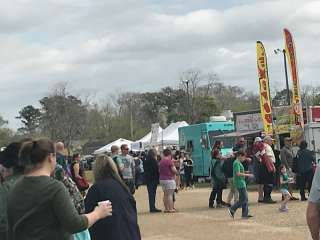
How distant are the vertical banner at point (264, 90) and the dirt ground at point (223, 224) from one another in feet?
24.0

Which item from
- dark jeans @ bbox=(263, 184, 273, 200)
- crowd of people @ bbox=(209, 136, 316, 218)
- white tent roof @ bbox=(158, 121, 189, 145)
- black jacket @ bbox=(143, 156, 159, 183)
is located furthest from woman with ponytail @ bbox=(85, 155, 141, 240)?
white tent roof @ bbox=(158, 121, 189, 145)

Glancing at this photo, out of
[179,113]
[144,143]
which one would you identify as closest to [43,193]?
[144,143]

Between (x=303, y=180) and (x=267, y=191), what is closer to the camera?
(x=267, y=191)

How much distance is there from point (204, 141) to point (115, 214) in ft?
82.7

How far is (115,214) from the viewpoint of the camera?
5.43 meters

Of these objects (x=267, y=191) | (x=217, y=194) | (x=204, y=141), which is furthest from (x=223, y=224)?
(x=204, y=141)

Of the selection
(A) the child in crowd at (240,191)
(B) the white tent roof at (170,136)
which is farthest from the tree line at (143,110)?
(A) the child in crowd at (240,191)

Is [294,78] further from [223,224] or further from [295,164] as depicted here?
[223,224]

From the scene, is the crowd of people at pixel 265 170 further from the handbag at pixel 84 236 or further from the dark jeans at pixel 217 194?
the handbag at pixel 84 236

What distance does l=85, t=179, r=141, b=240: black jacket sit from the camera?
17.9ft

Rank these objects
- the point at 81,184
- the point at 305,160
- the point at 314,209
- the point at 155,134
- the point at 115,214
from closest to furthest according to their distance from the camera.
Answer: the point at 314,209 < the point at 115,214 < the point at 81,184 < the point at 305,160 < the point at 155,134

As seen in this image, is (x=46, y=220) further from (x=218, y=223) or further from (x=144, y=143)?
(x=144, y=143)

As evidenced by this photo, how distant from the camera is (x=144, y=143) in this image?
151ft

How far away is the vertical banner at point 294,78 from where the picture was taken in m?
22.8
